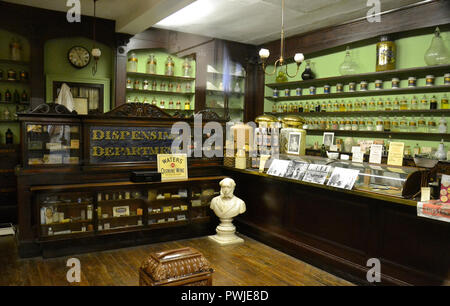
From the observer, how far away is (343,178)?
3.64 metres

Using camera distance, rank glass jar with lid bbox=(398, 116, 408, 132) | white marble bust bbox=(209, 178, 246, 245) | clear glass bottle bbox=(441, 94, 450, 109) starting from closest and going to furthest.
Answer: white marble bust bbox=(209, 178, 246, 245) → clear glass bottle bbox=(441, 94, 450, 109) → glass jar with lid bbox=(398, 116, 408, 132)

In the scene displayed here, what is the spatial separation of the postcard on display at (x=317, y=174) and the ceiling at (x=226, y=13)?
2.73 meters

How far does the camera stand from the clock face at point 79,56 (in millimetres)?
6555

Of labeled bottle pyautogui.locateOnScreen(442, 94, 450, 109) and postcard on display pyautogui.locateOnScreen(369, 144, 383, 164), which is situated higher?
labeled bottle pyautogui.locateOnScreen(442, 94, 450, 109)

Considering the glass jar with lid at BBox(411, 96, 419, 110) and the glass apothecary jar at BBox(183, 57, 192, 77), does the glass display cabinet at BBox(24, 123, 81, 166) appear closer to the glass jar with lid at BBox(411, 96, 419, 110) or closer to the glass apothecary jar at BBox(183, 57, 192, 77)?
the glass apothecary jar at BBox(183, 57, 192, 77)

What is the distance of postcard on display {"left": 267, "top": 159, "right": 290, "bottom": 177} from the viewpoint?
4.40 m

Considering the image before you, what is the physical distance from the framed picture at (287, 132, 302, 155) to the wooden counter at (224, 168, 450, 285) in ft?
1.55

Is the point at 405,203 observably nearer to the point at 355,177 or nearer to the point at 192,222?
the point at 355,177

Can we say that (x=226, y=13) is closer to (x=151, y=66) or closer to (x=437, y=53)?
(x=151, y=66)

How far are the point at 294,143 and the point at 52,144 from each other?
3035 mm

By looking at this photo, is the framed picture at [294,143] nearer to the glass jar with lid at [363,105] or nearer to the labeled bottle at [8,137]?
the glass jar with lid at [363,105]

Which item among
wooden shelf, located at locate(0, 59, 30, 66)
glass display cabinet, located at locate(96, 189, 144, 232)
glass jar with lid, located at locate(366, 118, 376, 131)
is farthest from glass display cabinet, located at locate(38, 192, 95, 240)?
glass jar with lid, located at locate(366, 118, 376, 131)

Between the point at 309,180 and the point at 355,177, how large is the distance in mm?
574

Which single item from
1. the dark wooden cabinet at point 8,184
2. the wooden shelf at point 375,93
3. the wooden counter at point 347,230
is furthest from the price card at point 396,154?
the dark wooden cabinet at point 8,184
